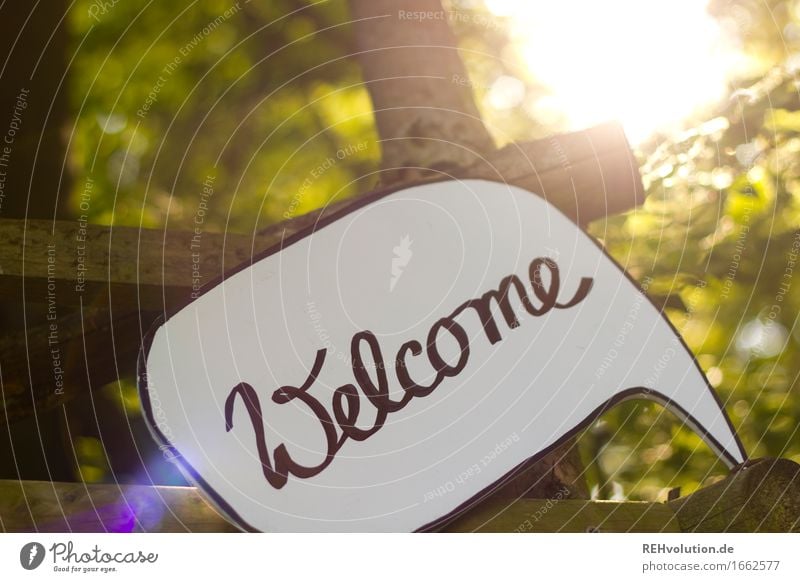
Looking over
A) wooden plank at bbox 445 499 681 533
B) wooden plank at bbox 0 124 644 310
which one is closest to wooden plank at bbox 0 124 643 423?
wooden plank at bbox 0 124 644 310

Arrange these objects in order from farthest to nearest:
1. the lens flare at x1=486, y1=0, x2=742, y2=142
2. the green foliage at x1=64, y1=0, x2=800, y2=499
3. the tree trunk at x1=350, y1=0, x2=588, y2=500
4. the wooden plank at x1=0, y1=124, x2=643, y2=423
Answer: the green foliage at x1=64, y1=0, x2=800, y2=499 → the lens flare at x1=486, y1=0, x2=742, y2=142 → the tree trunk at x1=350, y1=0, x2=588, y2=500 → the wooden plank at x1=0, y1=124, x2=643, y2=423

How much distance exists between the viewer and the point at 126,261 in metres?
1.33

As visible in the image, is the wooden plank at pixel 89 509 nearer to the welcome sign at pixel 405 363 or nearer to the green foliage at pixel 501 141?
the welcome sign at pixel 405 363

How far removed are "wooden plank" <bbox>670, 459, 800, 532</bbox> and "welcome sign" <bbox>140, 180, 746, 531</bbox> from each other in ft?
0.48

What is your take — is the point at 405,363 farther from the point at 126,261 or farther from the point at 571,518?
the point at 126,261

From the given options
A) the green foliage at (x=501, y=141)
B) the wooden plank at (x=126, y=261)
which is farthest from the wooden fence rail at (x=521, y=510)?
the green foliage at (x=501, y=141)

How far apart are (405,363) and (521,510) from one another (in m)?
0.31

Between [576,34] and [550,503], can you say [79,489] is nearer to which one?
[550,503]

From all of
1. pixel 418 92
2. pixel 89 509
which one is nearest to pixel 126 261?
pixel 89 509

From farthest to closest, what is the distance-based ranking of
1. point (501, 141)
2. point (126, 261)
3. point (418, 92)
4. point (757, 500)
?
1. point (501, 141)
2. point (418, 92)
3. point (126, 261)
4. point (757, 500)

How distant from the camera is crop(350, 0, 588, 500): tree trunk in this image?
5.36 feet
